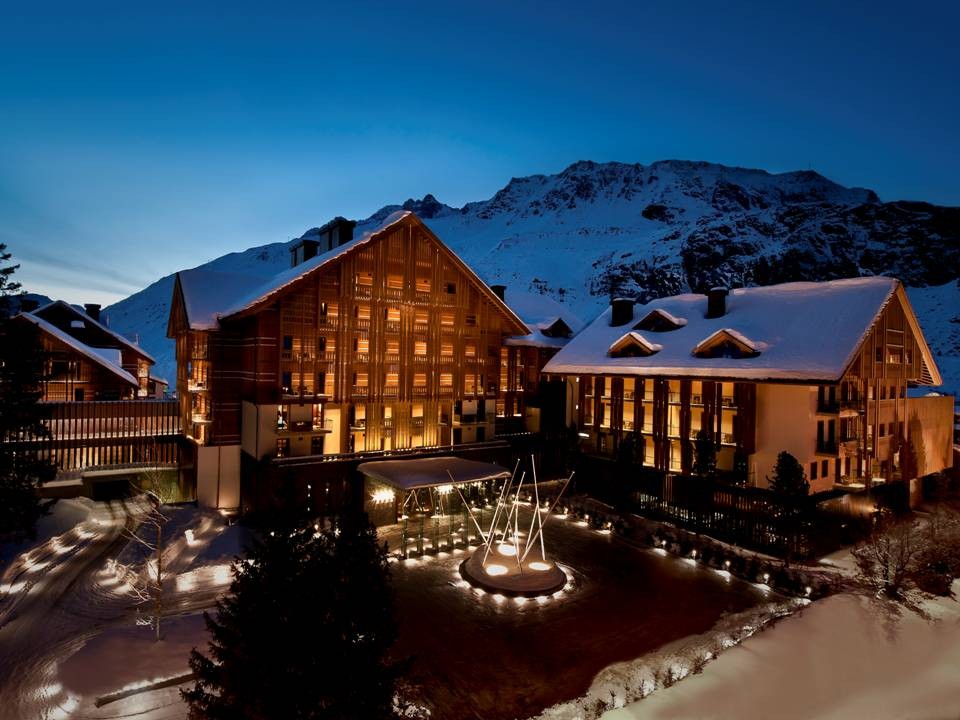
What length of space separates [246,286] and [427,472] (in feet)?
60.6

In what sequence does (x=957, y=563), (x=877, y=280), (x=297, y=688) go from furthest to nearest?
(x=877, y=280)
(x=957, y=563)
(x=297, y=688)

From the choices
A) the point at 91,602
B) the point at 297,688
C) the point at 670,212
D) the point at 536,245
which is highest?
the point at 670,212

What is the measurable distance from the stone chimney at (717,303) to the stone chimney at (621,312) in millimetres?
7054

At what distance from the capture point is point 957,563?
21.3m

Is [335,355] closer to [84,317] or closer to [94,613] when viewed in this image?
[94,613]

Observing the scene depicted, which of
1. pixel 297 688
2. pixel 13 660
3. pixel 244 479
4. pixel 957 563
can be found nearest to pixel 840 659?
pixel 957 563

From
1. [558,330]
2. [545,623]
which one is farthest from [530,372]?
[545,623]

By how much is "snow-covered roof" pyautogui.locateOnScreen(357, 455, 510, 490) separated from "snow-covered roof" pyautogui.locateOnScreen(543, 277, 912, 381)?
42.7 ft

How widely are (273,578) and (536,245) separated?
586 ft

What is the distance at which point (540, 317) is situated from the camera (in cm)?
5153

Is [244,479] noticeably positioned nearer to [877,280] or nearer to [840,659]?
[840,659]

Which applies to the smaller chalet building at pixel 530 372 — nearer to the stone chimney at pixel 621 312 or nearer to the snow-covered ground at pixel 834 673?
the stone chimney at pixel 621 312

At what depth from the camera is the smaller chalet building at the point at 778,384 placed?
31641 mm

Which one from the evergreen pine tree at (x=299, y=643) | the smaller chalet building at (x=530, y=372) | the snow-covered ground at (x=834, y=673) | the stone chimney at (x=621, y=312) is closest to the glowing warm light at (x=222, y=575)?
the evergreen pine tree at (x=299, y=643)
